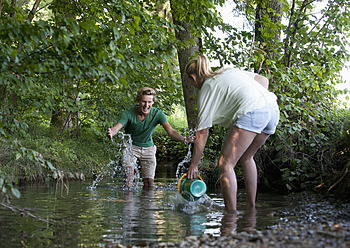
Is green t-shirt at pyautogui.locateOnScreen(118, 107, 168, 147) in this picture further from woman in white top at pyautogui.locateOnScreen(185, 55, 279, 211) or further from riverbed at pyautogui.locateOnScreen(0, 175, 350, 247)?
woman in white top at pyautogui.locateOnScreen(185, 55, 279, 211)

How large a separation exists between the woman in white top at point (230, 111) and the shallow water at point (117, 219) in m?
0.52

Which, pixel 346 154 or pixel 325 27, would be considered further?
pixel 325 27

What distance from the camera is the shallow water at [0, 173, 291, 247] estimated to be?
11.8 feet

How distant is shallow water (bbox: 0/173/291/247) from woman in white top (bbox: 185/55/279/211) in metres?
0.52

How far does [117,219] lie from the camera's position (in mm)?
4570

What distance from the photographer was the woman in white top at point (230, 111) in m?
4.47

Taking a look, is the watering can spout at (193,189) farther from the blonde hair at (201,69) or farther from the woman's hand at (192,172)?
the blonde hair at (201,69)

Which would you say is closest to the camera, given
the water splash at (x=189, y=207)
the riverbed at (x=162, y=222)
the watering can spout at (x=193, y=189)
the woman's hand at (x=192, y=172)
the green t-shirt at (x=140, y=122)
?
the riverbed at (x=162, y=222)

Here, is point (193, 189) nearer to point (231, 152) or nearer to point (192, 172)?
point (192, 172)

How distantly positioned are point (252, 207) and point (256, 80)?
1.59 m

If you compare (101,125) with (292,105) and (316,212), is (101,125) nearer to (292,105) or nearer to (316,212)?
(292,105)

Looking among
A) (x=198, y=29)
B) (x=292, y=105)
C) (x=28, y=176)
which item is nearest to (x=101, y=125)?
(x=28, y=176)

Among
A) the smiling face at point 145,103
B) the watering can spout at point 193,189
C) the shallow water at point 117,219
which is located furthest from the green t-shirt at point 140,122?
the watering can spout at point 193,189

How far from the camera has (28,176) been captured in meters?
8.26
